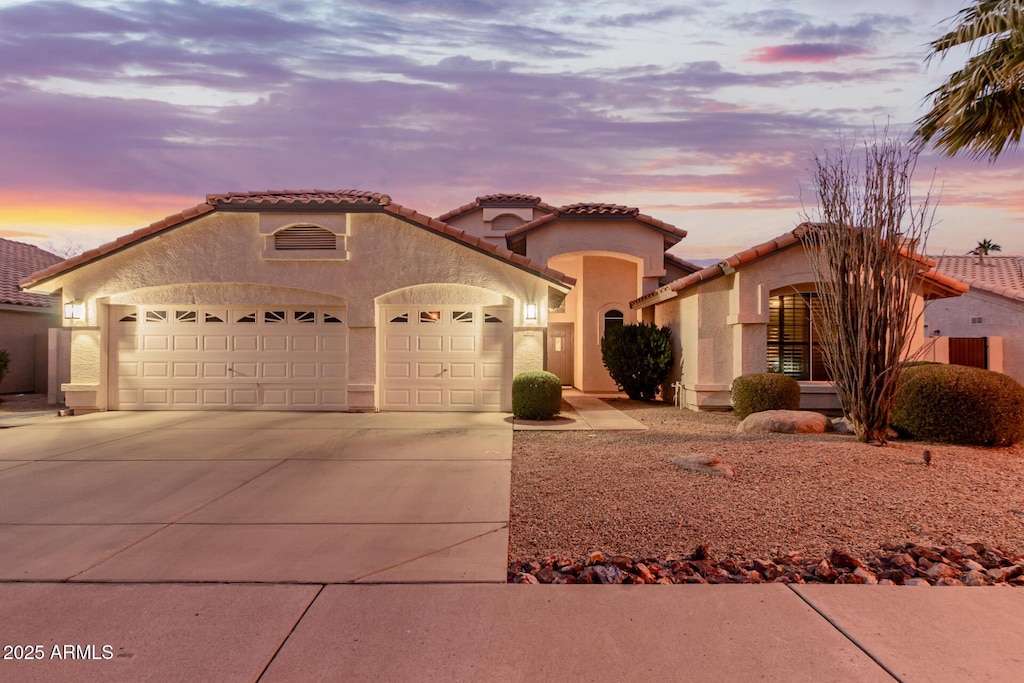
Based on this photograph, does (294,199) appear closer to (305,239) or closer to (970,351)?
(305,239)

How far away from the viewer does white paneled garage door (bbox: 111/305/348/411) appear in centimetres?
1312

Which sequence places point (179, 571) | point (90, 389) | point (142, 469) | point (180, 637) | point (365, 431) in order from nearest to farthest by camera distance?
point (180, 637)
point (179, 571)
point (142, 469)
point (365, 431)
point (90, 389)

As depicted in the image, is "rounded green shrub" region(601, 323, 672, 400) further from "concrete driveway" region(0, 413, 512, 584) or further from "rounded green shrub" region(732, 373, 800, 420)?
"concrete driveway" region(0, 413, 512, 584)

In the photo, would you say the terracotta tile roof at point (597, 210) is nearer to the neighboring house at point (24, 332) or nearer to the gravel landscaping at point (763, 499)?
the gravel landscaping at point (763, 499)

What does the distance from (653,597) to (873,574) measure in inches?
65.1

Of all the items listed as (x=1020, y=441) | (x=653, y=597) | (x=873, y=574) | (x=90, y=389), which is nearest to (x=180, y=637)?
(x=653, y=597)

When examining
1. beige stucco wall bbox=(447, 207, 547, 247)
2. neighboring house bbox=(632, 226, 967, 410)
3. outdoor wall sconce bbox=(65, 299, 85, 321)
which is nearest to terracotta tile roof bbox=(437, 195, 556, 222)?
beige stucco wall bbox=(447, 207, 547, 247)

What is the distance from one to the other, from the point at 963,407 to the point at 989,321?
15.1m

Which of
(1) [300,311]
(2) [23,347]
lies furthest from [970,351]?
(2) [23,347]

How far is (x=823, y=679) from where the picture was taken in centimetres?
299

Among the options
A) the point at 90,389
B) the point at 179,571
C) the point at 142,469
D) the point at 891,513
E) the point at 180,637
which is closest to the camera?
the point at 180,637

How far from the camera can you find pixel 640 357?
16.2m

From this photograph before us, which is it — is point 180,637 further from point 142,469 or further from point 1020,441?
point 1020,441

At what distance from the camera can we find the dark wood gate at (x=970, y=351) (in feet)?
60.3
